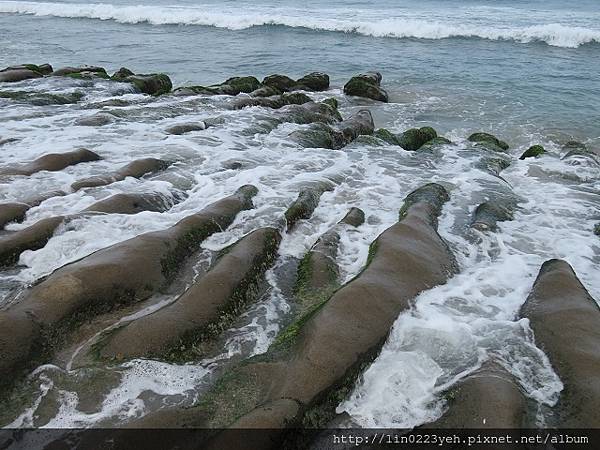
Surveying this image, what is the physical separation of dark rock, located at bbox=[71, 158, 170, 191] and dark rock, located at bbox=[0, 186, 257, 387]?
8.85 feet

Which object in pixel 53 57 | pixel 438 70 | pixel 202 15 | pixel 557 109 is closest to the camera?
pixel 557 109

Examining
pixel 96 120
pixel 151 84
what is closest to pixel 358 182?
pixel 96 120

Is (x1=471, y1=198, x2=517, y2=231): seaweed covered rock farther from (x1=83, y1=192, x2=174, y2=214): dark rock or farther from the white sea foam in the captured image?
the white sea foam

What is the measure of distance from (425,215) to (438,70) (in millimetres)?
17697

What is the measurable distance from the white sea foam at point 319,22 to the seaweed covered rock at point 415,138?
21.1m

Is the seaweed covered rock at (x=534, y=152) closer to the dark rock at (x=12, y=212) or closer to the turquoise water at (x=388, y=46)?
the turquoise water at (x=388, y=46)

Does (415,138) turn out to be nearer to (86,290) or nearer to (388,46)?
(86,290)

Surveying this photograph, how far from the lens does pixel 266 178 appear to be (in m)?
9.59

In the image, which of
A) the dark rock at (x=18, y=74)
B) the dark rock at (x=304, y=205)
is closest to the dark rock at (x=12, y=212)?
the dark rock at (x=304, y=205)

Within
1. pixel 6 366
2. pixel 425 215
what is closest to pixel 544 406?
pixel 425 215

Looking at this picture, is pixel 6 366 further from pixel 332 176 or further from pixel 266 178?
pixel 332 176

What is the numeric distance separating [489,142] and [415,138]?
6.74 ft

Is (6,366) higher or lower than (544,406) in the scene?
higher

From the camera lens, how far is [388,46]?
29734mm
